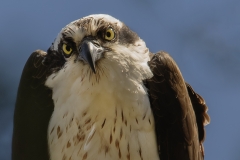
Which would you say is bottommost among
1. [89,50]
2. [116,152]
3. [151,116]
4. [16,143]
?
[16,143]

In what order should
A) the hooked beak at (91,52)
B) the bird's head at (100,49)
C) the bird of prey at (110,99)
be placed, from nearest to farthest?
the hooked beak at (91,52) → the bird's head at (100,49) → the bird of prey at (110,99)

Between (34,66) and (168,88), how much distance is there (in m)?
1.30

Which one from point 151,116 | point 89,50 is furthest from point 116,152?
point 89,50

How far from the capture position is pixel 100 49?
234 inches

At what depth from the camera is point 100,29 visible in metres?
6.07

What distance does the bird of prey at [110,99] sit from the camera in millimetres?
6023

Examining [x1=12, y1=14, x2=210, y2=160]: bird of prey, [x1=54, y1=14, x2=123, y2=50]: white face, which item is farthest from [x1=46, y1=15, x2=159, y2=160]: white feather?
[x1=54, y1=14, x2=123, y2=50]: white face

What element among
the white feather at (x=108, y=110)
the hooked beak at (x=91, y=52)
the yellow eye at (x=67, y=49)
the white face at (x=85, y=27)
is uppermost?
the white face at (x=85, y=27)

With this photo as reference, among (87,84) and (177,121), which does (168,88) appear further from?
(87,84)

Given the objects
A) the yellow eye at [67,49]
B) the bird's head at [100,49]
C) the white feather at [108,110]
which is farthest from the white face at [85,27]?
the white feather at [108,110]

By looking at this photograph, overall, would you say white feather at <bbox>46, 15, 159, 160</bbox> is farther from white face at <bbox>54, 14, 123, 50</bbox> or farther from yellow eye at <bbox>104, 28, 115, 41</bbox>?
white face at <bbox>54, 14, 123, 50</bbox>

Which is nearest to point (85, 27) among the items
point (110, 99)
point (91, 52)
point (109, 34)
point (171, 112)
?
point (109, 34)

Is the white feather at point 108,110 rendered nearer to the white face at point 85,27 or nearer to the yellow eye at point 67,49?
the yellow eye at point 67,49

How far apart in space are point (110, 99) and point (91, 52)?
0.58 meters
